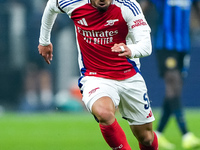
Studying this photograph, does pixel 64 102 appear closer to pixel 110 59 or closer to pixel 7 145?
pixel 7 145

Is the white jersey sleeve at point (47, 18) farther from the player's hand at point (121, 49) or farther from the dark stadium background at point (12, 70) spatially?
the dark stadium background at point (12, 70)

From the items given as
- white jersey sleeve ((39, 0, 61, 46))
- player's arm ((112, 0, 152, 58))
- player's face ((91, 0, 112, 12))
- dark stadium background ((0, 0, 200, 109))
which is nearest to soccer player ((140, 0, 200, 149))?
white jersey sleeve ((39, 0, 61, 46))

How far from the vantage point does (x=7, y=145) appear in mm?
8383

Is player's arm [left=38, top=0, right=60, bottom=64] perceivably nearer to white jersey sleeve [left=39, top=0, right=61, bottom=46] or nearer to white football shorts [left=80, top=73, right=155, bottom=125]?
white jersey sleeve [left=39, top=0, right=61, bottom=46]

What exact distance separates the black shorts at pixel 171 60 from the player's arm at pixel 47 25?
2.91 meters

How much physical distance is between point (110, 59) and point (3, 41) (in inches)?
376

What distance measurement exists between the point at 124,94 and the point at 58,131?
4.96 meters

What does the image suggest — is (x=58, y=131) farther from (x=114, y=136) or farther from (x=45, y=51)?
(x=114, y=136)

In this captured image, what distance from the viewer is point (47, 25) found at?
603cm

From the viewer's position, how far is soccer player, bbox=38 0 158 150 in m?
5.34

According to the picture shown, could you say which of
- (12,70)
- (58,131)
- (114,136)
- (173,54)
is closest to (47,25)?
(114,136)

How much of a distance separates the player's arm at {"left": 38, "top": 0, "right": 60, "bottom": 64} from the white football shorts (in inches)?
24.1

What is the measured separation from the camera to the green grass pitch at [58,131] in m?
8.28

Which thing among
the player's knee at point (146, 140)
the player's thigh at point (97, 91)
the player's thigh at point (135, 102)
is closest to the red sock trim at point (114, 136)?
the player's thigh at point (97, 91)
